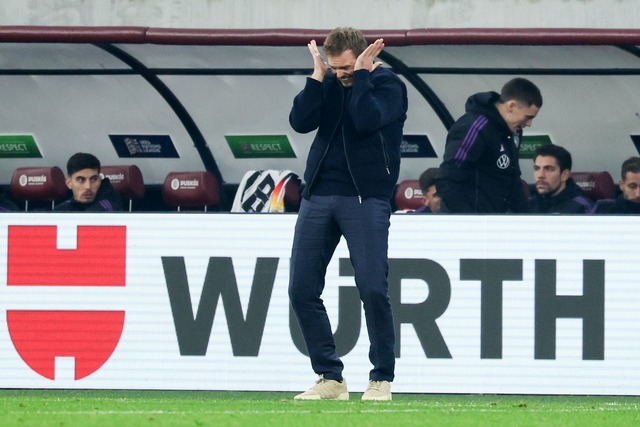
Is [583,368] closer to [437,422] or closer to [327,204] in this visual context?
[327,204]

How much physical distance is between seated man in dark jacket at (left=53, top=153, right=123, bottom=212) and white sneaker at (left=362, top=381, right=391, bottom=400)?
12.0ft

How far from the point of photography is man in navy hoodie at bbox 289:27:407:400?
697 cm

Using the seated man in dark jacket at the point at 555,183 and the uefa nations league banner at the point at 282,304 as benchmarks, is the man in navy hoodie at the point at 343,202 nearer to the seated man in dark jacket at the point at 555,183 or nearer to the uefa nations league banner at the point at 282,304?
the uefa nations league banner at the point at 282,304

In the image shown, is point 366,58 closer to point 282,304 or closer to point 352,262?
point 352,262

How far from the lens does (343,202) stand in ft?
23.0

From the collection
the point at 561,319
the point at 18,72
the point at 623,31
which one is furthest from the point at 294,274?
the point at 18,72

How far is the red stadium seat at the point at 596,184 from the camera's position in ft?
36.3

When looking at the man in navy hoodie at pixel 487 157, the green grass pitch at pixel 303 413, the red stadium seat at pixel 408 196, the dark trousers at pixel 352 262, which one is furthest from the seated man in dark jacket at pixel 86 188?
the dark trousers at pixel 352 262

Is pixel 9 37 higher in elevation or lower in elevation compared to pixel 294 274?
higher

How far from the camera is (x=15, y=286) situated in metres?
8.77

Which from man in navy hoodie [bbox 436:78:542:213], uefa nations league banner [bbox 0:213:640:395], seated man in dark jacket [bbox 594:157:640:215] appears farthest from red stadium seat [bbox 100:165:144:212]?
seated man in dark jacket [bbox 594:157:640:215]

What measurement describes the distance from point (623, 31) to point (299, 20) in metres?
2.34

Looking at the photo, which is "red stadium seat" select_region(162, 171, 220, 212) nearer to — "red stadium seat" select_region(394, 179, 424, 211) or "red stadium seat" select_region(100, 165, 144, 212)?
"red stadium seat" select_region(100, 165, 144, 212)

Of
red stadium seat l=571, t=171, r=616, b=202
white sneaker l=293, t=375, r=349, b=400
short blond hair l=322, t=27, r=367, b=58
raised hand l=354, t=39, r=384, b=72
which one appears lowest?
white sneaker l=293, t=375, r=349, b=400
